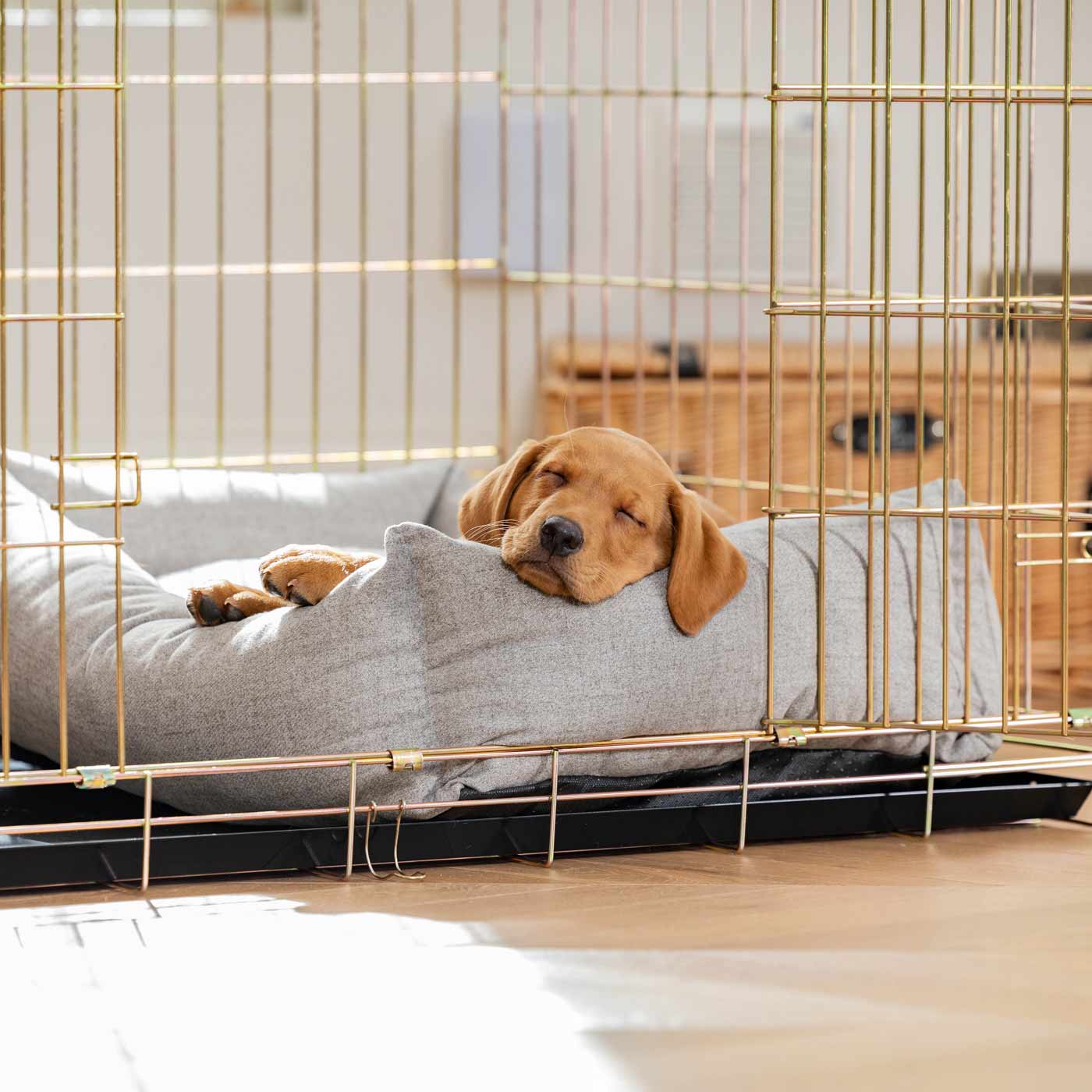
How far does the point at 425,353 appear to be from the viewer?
4332 mm

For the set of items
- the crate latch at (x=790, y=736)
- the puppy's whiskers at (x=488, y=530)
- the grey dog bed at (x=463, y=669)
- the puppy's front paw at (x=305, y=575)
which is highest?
the puppy's whiskers at (x=488, y=530)

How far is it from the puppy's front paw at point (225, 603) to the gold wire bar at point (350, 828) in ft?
0.96

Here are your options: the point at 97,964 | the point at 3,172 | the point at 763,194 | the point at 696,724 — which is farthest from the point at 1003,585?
the point at 763,194

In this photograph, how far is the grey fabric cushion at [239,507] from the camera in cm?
287

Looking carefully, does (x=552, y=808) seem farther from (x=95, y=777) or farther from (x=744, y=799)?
(x=95, y=777)

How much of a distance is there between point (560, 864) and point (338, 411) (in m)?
2.62

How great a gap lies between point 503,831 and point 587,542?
35cm

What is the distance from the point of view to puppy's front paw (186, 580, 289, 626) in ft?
6.21

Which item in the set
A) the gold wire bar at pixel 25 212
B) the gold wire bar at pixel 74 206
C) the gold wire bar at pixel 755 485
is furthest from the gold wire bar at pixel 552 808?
the gold wire bar at pixel 74 206

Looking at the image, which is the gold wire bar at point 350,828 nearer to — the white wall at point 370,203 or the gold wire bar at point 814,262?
the gold wire bar at point 814,262

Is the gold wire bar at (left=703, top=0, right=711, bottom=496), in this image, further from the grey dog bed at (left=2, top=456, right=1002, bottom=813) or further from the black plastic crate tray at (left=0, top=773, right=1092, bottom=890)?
the black plastic crate tray at (left=0, top=773, right=1092, bottom=890)

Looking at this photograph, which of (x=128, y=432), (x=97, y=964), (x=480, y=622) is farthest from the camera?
(x=128, y=432)

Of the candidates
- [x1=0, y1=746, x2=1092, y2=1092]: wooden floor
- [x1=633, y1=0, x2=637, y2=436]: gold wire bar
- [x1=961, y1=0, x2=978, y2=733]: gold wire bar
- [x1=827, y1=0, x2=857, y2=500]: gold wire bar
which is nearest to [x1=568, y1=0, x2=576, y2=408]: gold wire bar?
[x1=633, y1=0, x2=637, y2=436]: gold wire bar

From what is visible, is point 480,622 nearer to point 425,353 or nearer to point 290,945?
point 290,945
